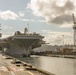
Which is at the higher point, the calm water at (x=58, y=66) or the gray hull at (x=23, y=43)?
the gray hull at (x=23, y=43)

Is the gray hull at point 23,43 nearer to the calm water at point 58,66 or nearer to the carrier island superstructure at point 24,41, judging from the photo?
the carrier island superstructure at point 24,41

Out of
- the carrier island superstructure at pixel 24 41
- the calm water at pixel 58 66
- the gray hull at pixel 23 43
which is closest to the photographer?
the calm water at pixel 58 66

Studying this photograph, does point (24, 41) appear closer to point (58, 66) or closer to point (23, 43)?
point (23, 43)

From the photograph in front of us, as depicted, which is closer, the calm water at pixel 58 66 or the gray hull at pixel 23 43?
the calm water at pixel 58 66

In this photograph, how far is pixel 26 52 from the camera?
136125 mm

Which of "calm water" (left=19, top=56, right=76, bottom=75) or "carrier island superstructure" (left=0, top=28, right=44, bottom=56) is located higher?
"carrier island superstructure" (left=0, top=28, right=44, bottom=56)

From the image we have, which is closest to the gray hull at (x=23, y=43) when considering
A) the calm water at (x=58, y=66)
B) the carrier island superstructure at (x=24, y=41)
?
the carrier island superstructure at (x=24, y=41)

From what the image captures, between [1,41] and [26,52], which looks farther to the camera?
[1,41]

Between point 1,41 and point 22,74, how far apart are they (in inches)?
4951

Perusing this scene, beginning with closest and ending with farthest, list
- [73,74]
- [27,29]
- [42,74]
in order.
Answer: [42,74] < [73,74] < [27,29]

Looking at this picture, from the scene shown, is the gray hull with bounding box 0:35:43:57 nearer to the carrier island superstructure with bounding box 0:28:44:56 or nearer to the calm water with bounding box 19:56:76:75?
the carrier island superstructure with bounding box 0:28:44:56

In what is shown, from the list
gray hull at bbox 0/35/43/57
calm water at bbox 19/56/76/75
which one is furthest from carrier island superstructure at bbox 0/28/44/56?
calm water at bbox 19/56/76/75

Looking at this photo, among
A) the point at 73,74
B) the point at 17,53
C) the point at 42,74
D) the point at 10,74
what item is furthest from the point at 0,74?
A: the point at 17,53

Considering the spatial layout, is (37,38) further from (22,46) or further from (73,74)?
(73,74)
